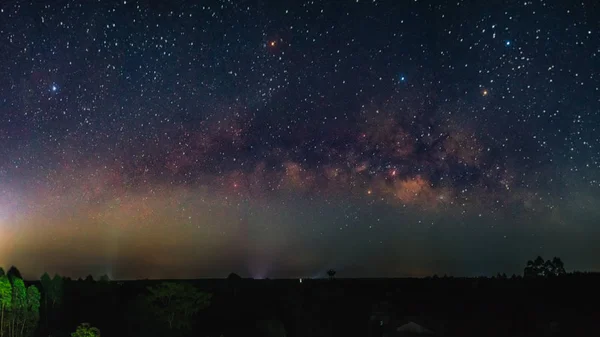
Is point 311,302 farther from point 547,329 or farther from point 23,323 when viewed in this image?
point 23,323

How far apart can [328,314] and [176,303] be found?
12247mm

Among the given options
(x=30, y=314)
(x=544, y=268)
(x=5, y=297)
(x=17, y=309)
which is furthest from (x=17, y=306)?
(x=544, y=268)

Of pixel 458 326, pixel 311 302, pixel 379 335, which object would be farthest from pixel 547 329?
pixel 311 302

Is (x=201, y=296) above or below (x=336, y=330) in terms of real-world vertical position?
above

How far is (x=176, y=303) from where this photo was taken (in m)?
40.6

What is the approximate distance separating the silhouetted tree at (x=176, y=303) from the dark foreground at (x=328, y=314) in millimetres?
84

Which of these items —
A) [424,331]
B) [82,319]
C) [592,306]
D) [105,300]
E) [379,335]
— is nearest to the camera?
[424,331]

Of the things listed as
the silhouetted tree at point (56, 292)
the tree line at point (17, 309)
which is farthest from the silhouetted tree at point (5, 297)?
A: the silhouetted tree at point (56, 292)

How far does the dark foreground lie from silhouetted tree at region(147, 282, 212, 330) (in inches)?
3.3

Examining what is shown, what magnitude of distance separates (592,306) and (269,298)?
35345 millimetres

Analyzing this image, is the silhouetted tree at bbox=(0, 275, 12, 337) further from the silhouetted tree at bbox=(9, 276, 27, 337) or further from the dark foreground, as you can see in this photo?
the dark foreground

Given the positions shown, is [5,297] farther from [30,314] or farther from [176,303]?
[176,303]

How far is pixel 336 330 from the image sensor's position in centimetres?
4138

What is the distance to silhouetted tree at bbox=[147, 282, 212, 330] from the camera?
4000cm
